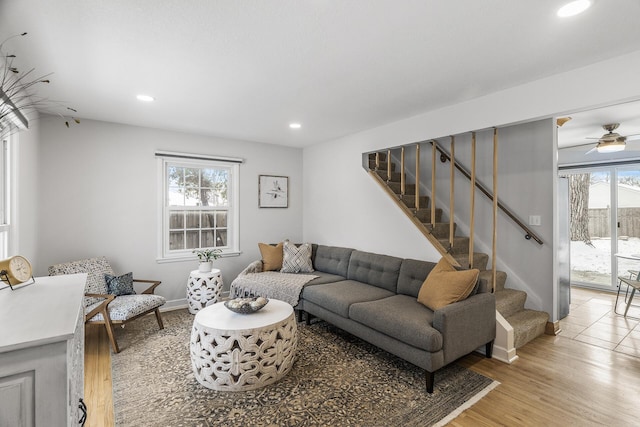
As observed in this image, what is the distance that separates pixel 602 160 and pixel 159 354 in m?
6.84

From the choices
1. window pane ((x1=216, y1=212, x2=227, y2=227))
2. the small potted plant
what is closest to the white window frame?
the small potted plant

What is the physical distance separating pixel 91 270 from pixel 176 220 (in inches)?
47.8

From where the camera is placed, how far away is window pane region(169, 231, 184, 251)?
174 inches

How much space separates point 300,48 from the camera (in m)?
2.15

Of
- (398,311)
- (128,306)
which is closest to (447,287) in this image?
(398,311)

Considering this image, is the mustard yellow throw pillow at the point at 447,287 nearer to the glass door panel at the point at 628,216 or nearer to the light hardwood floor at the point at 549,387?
the light hardwood floor at the point at 549,387

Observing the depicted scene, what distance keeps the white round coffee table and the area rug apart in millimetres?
79

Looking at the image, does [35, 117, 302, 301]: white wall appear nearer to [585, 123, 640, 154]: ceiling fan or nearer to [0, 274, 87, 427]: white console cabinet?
[0, 274, 87, 427]: white console cabinet

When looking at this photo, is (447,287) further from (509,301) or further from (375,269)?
(375,269)

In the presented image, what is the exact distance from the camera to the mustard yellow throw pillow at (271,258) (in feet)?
14.8

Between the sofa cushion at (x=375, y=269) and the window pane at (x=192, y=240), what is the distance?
7.48 feet

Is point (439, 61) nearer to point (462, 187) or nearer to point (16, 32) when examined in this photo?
point (462, 187)

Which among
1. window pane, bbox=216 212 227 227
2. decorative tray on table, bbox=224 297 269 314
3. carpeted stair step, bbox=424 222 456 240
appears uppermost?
window pane, bbox=216 212 227 227

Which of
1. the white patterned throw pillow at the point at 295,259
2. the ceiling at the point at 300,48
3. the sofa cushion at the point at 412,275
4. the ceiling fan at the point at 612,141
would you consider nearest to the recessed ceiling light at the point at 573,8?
the ceiling at the point at 300,48
